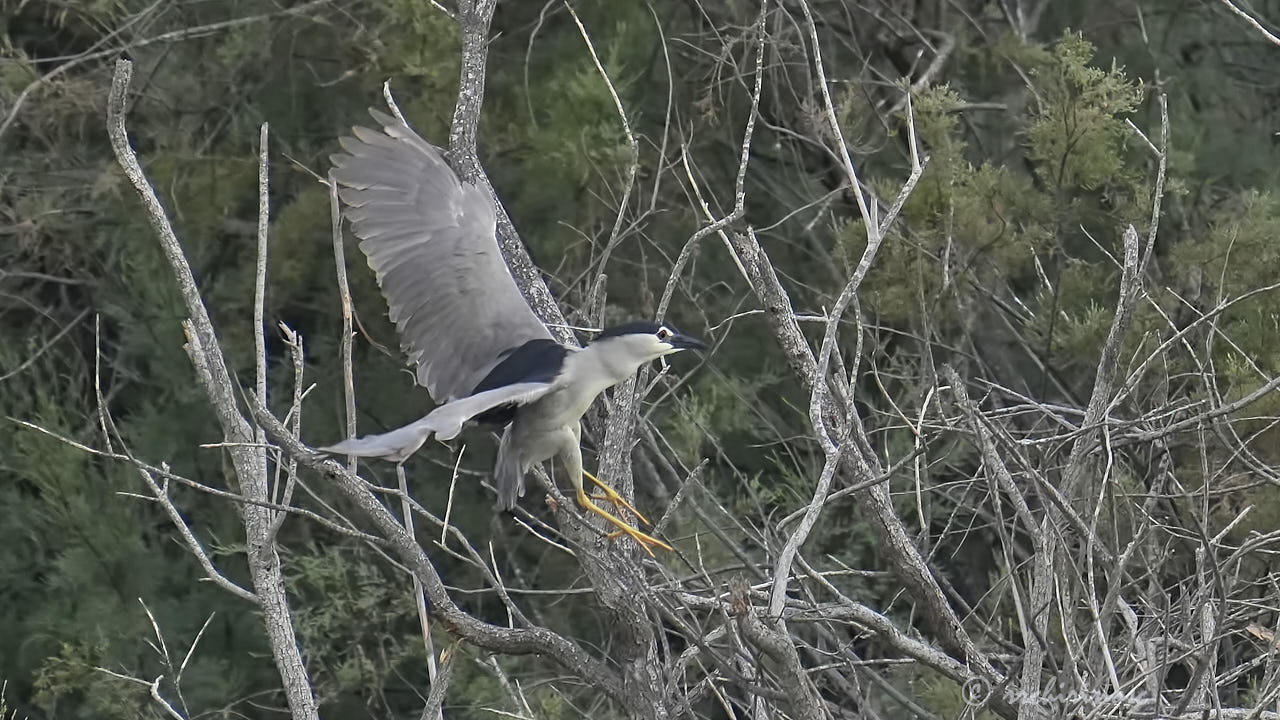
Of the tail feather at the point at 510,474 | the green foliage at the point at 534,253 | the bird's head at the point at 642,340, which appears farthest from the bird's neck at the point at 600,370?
the green foliage at the point at 534,253

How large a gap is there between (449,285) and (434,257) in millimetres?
70

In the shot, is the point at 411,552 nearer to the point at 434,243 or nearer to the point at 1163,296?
the point at 434,243

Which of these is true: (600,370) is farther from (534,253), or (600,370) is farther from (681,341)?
(534,253)

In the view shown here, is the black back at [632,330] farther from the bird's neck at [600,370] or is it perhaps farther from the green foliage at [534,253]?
the green foliage at [534,253]

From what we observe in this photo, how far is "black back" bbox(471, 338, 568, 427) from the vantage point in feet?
11.2

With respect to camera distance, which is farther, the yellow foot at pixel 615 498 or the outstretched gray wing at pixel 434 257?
the outstretched gray wing at pixel 434 257

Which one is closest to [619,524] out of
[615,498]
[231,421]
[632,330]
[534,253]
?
[615,498]

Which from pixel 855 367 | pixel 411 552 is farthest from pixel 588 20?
pixel 411 552

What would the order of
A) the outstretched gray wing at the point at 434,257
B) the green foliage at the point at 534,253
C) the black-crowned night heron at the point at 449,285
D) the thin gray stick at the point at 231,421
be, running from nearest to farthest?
the thin gray stick at the point at 231,421 < the black-crowned night heron at the point at 449,285 < the outstretched gray wing at the point at 434,257 < the green foliage at the point at 534,253

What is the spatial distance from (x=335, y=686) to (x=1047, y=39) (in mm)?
3273

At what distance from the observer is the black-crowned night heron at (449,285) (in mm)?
3516

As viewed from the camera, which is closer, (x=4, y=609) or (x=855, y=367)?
(x=855, y=367)

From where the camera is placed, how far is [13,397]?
6293mm

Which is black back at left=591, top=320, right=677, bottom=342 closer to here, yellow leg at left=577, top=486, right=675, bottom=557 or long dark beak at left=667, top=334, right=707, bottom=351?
long dark beak at left=667, top=334, right=707, bottom=351
